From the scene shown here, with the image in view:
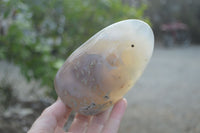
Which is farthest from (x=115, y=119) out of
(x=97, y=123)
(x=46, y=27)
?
(x=46, y=27)

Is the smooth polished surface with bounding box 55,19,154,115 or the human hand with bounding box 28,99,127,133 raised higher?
the smooth polished surface with bounding box 55,19,154,115

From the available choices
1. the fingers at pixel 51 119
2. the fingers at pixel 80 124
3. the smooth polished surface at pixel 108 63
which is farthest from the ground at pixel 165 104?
the smooth polished surface at pixel 108 63

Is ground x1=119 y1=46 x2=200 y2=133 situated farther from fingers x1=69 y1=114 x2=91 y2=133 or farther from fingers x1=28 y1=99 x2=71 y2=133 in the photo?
fingers x1=28 y1=99 x2=71 y2=133

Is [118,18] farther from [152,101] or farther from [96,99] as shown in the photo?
[152,101]

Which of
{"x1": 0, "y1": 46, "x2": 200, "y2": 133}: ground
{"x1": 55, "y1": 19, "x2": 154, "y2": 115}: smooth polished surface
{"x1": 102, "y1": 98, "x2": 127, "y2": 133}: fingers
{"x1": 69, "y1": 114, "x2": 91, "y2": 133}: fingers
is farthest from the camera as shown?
{"x1": 0, "y1": 46, "x2": 200, "y2": 133}: ground

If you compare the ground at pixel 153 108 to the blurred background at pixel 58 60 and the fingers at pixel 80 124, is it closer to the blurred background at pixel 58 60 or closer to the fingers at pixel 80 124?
the blurred background at pixel 58 60

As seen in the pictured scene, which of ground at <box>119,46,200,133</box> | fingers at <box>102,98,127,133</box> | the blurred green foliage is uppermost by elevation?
the blurred green foliage

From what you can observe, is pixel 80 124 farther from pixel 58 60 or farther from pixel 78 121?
pixel 58 60

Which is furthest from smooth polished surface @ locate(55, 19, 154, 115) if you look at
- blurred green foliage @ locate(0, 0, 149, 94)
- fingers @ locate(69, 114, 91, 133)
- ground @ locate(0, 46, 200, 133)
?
ground @ locate(0, 46, 200, 133)
